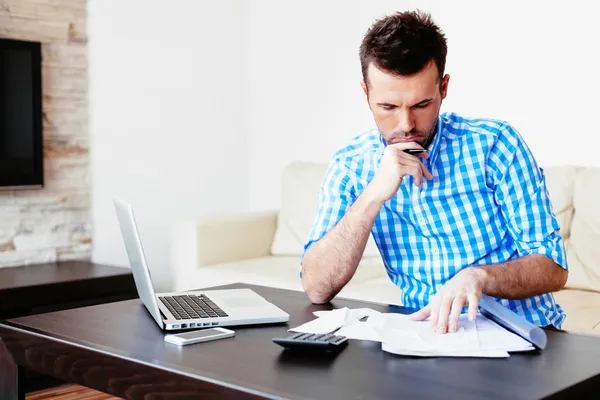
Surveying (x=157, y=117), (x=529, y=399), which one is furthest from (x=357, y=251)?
(x=157, y=117)

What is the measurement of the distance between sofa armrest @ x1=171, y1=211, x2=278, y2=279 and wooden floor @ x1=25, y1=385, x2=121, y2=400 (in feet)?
2.25

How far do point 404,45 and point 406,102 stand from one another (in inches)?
4.5

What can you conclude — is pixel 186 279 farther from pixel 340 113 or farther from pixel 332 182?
pixel 332 182

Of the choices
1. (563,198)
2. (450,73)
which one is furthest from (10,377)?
(450,73)

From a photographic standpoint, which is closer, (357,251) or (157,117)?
(357,251)

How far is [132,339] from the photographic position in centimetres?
132

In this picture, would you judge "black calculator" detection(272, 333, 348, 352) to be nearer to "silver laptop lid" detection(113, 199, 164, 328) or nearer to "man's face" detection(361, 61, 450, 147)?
"silver laptop lid" detection(113, 199, 164, 328)

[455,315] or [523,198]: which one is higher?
[523,198]

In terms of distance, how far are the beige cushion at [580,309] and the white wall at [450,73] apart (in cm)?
66

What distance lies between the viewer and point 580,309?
2.41 meters

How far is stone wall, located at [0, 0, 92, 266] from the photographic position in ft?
11.1

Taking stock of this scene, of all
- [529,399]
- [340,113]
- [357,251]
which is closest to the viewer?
[529,399]

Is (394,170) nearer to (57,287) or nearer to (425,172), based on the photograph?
(425,172)

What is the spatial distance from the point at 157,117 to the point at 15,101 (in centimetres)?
79
